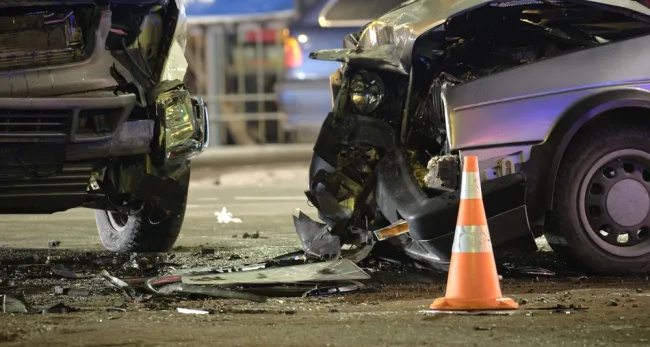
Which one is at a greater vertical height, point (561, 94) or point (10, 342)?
point (561, 94)

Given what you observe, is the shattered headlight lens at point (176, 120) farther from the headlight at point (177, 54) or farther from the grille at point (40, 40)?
the grille at point (40, 40)

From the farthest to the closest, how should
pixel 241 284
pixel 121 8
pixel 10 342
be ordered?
1. pixel 121 8
2. pixel 241 284
3. pixel 10 342

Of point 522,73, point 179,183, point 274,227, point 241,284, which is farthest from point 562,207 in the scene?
point 274,227

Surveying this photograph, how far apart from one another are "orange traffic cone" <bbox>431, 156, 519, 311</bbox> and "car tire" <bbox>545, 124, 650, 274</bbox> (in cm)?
99

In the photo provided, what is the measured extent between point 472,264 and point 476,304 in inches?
8.8

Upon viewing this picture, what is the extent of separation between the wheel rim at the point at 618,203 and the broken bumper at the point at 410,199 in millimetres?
414

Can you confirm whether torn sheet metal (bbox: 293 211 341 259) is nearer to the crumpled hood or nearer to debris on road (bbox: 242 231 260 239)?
the crumpled hood

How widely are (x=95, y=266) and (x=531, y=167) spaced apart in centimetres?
290

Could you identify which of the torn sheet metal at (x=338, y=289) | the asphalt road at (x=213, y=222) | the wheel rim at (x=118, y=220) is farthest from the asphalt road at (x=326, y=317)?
the asphalt road at (x=213, y=222)

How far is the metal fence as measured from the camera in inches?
947

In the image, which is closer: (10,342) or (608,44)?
(10,342)

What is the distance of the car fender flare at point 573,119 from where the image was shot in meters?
7.55

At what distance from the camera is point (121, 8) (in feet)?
27.3

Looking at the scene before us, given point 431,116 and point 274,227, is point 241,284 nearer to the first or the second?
point 431,116
